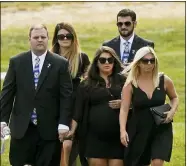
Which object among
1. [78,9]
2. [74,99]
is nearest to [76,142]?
[74,99]

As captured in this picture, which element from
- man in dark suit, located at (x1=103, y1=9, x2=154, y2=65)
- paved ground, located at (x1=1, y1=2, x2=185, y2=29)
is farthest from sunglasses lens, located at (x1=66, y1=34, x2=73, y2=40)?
paved ground, located at (x1=1, y1=2, x2=185, y2=29)

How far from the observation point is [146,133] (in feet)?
27.4

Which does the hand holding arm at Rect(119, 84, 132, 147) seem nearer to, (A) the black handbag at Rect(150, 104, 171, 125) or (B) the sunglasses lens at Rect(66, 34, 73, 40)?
(A) the black handbag at Rect(150, 104, 171, 125)

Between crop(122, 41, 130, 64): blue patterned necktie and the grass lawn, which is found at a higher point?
crop(122, 41, 130, 64): blue patterned necktie

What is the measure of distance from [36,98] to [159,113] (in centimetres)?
134

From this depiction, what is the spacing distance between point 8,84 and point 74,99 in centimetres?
76

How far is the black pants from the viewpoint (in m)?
8.49

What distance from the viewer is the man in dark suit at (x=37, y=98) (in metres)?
8.37

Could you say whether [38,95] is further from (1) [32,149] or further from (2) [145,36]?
(2) [145,36]

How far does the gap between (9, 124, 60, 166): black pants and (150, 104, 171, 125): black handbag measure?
1.15 m

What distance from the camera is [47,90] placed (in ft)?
27.5

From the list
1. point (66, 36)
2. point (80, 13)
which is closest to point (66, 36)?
point (66, 36)

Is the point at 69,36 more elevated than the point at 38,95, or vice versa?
the point at 69,36

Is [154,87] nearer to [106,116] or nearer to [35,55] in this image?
[106,116]
